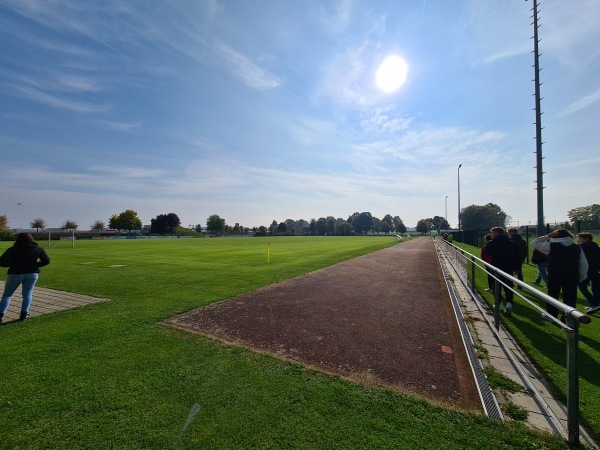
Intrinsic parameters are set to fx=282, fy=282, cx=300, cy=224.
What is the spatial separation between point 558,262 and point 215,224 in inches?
5136

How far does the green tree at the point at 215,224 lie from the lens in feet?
420

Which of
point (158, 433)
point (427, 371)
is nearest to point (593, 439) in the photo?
point (427, 371)

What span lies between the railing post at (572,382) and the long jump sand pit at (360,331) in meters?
0.75

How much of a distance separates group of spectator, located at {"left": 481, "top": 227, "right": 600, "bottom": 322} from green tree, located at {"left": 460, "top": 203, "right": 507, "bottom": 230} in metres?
110

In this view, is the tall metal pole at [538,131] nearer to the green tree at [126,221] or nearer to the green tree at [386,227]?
the green tree at [126,221]

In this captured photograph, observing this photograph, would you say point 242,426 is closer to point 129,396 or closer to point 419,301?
point 129,396

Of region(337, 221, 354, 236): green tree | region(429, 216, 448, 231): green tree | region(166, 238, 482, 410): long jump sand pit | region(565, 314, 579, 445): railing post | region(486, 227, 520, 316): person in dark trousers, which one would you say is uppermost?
region(429, 216, 448, 231): green tree

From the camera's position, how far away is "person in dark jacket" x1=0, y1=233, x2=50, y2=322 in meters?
5.83

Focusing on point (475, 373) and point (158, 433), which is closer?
point (158, 433)

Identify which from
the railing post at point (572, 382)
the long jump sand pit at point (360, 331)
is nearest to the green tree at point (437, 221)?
the long jump sand pit at point (360, 331)

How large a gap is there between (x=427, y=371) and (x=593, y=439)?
1.57 meters

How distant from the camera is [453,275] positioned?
1219cm

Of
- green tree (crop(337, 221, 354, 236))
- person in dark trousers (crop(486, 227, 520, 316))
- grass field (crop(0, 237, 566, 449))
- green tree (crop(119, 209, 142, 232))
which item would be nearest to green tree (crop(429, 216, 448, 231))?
green tree (crop(337, 221, 354, 236))

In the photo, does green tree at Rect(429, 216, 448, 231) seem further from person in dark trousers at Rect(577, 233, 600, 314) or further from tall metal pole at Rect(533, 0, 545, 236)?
person in dark trousers at Rect(577, 233, 600, 314)
